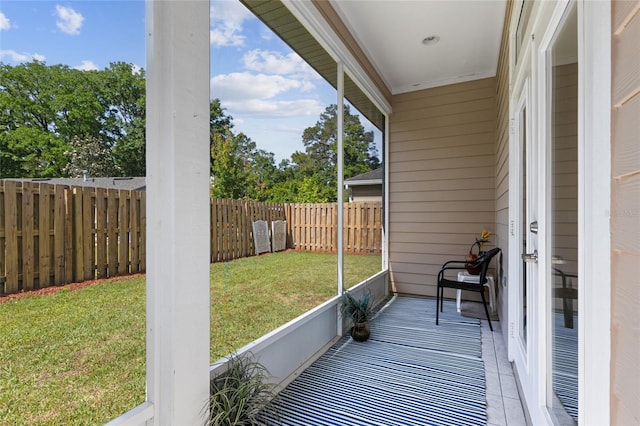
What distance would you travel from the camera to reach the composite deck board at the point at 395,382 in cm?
A: 185

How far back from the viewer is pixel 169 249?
1242 millimetres

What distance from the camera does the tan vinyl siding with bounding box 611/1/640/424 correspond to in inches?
21.8

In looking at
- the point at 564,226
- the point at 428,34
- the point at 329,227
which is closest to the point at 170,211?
the point at 564,226

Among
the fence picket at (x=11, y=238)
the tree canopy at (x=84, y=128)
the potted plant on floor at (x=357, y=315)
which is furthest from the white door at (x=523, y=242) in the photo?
the fence picket at (x=11, y=238)

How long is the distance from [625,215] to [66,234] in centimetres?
149

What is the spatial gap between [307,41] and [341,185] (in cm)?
130

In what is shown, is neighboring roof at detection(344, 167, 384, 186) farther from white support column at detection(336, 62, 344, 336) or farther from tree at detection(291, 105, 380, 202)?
white support column at detection(336, 62, 344, 336)

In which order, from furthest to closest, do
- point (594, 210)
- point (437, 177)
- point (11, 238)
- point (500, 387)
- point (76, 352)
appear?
1. point (437, 177)
2. point (500, 387)
3. point (76, 352)
4. point (11, 238)
5. point (594, 210)

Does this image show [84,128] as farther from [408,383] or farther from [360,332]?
[360,332]

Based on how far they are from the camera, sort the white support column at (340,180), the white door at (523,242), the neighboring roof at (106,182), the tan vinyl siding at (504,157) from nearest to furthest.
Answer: the neighboring roof at (106,182), the white door at (523,242), the tan vinyl siding at (504,157), the white support column at (340,180)

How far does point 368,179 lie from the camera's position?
13.4 ft

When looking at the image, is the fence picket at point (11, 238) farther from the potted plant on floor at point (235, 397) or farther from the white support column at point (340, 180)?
the white support column at point (340, 180)

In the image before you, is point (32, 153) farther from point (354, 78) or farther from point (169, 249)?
point (354, 78)

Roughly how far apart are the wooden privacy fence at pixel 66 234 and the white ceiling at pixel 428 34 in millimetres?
2432
